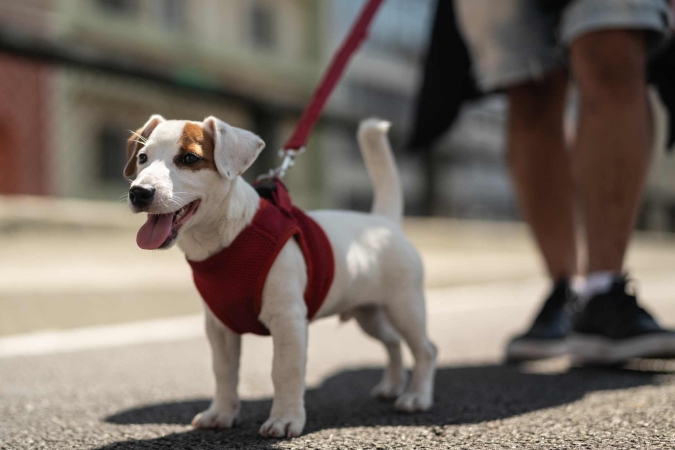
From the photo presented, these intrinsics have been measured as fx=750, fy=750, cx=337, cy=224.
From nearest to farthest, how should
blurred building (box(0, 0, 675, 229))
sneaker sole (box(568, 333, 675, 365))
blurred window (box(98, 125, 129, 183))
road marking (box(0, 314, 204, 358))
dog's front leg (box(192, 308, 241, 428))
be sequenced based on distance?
dog's front leg (box(192, 308, 241, 428))
sneaker sole (box(568, 333, 675, 365))
road marking (box(0, 314, 204, 358))
blurred building (box(0, 0, 675, 229))
blurred window (box(98, 125, 129, 183))

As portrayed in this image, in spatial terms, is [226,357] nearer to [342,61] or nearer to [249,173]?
[342,61]

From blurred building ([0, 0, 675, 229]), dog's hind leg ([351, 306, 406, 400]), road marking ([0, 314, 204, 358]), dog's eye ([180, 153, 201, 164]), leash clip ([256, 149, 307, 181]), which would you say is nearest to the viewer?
dog's eye ([180, 153, 201, 164])

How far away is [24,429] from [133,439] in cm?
27

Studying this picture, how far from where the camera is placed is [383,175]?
2.14m

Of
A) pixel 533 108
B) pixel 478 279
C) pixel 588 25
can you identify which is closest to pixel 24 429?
pixel 588 25

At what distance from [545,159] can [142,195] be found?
184 centimetres

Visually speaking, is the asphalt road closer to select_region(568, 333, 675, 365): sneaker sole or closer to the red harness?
select_region(568, 333, 675, 365): sneaker sole

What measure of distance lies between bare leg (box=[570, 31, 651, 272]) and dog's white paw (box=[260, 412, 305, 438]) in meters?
1.26

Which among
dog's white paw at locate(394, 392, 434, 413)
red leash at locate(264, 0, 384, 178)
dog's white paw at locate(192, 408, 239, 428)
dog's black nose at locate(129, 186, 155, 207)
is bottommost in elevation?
dog's white paw at locate(394, 392, 434, 413)

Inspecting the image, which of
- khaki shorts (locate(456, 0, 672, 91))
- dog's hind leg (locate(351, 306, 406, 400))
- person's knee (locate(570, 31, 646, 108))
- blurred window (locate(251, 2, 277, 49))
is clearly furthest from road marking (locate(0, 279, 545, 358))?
blurred window (locate(251, 2, 277, 49))

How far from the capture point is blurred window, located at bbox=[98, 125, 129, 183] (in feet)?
34.7

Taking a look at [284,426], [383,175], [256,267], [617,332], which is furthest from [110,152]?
[284,426]

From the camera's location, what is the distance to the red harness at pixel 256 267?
5.11 feet

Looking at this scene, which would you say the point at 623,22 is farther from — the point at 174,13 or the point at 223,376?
the point at 174,13
